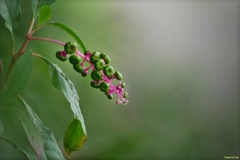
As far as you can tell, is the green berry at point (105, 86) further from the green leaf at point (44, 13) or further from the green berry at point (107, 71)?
the green leaf at point (44, 13)

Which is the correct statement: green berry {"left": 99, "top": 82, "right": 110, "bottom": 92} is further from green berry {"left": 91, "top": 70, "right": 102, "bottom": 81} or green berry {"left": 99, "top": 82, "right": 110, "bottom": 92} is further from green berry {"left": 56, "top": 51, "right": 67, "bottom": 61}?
green berry {"left": 56, "top": 51, "right": 67, "bottom": 61}

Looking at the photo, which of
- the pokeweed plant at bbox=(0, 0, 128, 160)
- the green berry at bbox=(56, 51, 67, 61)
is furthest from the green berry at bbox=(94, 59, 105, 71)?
the green berry at bbox=(56, 51, 67, 61)

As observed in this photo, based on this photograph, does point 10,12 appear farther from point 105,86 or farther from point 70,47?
point 105,86

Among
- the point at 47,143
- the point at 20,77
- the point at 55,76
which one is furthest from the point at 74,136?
the point at 20,77

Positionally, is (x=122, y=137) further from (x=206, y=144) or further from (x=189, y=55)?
(x=189, y=55)

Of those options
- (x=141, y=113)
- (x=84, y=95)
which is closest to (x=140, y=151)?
(x=141, y=113)

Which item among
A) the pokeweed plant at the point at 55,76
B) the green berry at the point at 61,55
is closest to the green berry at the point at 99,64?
the pokeweed plant at the point at 55,76
